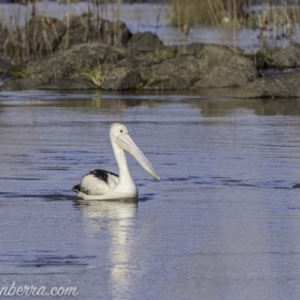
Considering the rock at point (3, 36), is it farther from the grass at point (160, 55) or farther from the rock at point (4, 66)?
the grass at point (160, 55)

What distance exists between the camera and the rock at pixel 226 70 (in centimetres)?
2267

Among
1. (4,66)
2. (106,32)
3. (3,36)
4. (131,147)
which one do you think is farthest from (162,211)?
(3,36)

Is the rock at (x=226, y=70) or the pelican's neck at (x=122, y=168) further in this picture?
the rock at (x=226, y=70)

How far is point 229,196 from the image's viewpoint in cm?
1038

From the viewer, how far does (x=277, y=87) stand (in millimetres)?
20562

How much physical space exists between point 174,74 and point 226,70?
109cm

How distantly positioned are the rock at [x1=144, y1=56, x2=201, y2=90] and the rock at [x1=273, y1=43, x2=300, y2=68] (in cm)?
310

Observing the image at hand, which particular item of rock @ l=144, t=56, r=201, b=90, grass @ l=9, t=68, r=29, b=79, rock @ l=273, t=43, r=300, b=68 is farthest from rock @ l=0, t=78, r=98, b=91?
rock @ l=273, t=43, r=300, b=68

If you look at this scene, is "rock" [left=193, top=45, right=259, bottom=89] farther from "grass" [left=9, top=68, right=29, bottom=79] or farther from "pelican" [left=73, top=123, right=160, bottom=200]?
"pelican" [left=73, top=123, right=160, bottom=200]

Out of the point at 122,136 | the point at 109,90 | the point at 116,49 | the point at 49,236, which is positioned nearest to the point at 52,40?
the point at 116,49

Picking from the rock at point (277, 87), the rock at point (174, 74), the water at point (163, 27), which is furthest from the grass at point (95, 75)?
the rock at point (277, 87)

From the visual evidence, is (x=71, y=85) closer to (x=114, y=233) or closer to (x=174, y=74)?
(x=174, y=74)

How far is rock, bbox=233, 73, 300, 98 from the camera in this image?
20.5m

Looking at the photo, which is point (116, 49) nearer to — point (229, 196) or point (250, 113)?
point (250, 113)
